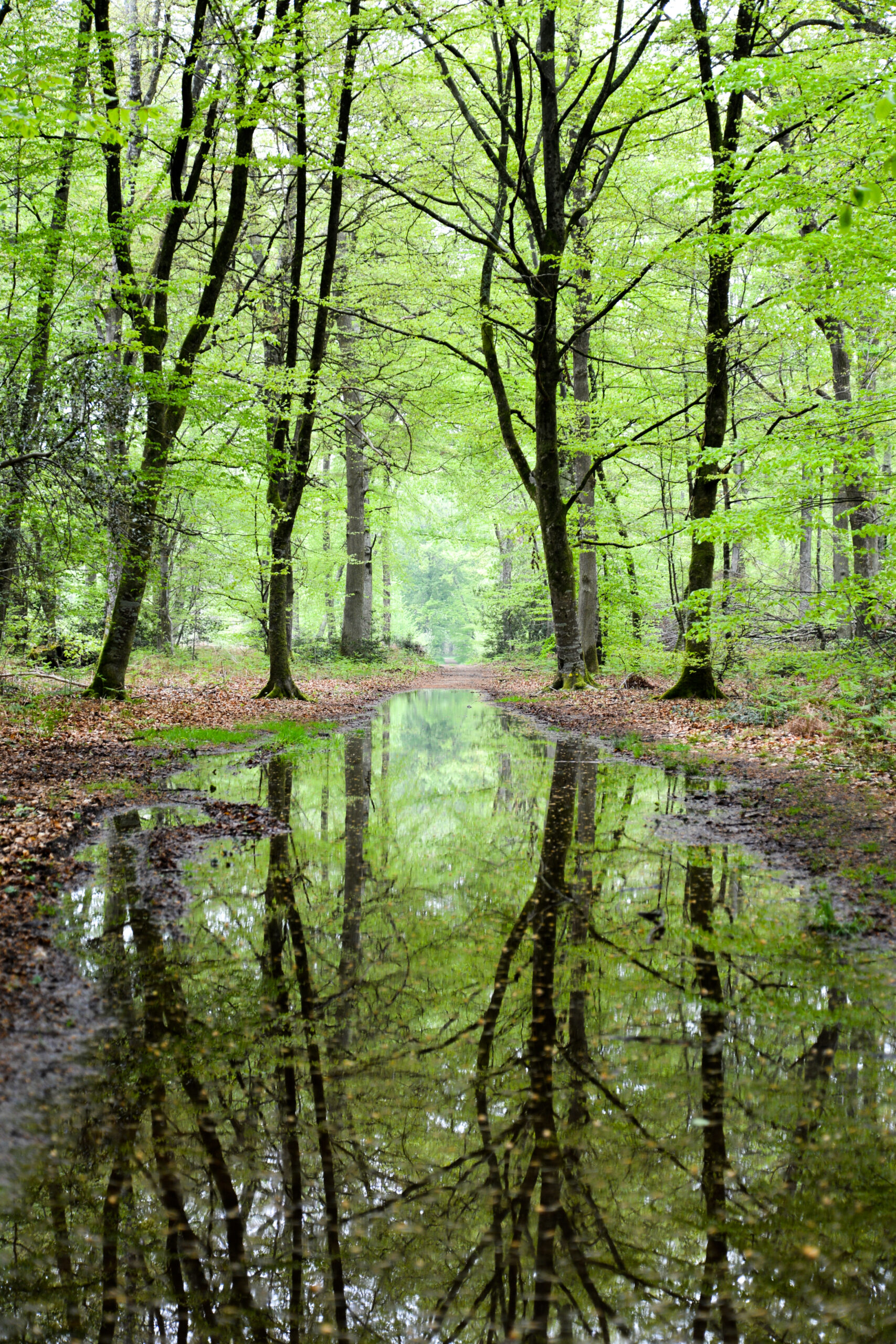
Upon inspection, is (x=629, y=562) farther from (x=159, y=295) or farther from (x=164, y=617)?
(x=159, y=295)

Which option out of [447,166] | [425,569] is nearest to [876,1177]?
[447,166]

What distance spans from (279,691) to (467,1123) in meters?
13.7

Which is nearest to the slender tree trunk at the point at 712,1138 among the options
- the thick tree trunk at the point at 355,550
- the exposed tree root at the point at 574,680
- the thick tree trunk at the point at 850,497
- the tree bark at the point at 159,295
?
the thick tree trunk at the point at 850,497

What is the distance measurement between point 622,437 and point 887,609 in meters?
8.44

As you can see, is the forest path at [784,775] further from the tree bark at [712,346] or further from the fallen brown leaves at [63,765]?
the fallen brown leaves at [63,765]

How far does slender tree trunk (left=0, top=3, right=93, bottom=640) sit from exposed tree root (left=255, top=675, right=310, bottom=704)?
4881 mm

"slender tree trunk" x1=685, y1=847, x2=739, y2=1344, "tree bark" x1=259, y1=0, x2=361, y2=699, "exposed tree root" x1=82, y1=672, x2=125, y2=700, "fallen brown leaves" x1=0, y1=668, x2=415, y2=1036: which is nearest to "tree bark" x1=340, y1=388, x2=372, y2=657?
"fallen brown leaves" x1=0, y1=668, x2=415, y2=1036

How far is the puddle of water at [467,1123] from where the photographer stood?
2113mm

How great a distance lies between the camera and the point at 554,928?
4578 millimetres

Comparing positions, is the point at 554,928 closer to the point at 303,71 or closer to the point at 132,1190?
the point at 132,1190

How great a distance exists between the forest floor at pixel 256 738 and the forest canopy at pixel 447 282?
1391 mm

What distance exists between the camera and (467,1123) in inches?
111

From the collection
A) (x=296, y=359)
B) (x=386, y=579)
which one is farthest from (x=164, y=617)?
(x=386, y=579)

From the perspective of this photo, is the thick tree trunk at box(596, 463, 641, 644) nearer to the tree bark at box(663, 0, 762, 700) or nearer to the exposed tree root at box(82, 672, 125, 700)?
the tree bark at box(663, 0, 762, 700)
